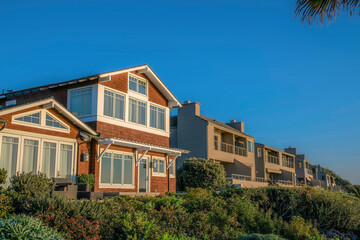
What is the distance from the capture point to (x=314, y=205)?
15438 millimetres

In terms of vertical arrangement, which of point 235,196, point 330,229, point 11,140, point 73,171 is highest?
point 11,140

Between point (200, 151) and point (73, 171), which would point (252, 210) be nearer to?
point (73, 171)

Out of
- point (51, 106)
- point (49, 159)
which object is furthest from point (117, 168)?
point (51, 106)

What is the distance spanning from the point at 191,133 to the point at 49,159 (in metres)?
17.8

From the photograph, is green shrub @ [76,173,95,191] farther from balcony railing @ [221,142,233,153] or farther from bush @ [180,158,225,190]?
balcony railing @ [221,142,233,153]

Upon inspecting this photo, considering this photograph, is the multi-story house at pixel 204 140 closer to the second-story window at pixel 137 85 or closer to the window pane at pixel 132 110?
the second-story window at pixel 137 85

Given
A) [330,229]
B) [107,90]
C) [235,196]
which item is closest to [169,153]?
[107,90]

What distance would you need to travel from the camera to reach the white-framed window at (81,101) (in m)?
18.4

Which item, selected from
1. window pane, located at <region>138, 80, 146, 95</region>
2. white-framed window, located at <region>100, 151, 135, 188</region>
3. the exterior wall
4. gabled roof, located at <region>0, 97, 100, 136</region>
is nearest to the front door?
white-framed window, located at <region>100, 151, 135, 188</region>

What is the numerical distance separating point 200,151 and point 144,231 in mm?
23490

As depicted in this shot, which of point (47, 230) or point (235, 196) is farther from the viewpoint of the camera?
point (235, 196)

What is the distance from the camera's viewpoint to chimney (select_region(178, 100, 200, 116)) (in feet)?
106

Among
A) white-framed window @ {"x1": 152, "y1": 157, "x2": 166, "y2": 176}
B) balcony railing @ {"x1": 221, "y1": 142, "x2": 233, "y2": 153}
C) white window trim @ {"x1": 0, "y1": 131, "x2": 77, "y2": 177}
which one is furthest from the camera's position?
balcony railing @ {"x1": 221, "y1": 142, "x2": 233, "y2": 153}

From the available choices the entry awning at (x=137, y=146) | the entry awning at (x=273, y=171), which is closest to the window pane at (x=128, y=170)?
Result: the entry awning at (x=137, y=146)
